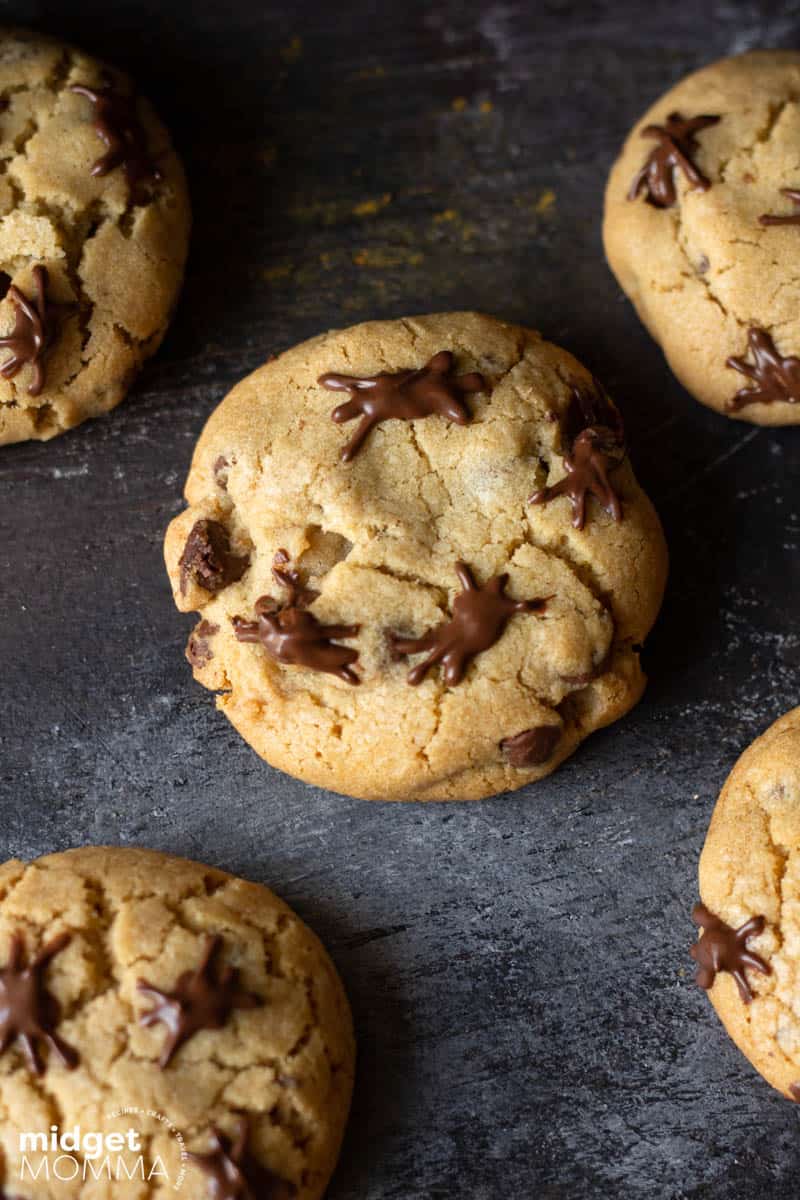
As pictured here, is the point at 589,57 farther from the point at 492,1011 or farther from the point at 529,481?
the point at 492,1011

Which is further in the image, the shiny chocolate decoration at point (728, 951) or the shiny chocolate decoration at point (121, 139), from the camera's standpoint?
the shiny chocolate decoration at point (121, 139)

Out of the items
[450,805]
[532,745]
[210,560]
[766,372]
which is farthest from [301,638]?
[766,372]

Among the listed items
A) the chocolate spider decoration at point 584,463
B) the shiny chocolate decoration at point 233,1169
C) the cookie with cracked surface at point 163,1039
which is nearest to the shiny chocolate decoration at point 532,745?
the chocolate spider decoration at point 584,463

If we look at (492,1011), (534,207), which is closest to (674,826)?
(492,1011)

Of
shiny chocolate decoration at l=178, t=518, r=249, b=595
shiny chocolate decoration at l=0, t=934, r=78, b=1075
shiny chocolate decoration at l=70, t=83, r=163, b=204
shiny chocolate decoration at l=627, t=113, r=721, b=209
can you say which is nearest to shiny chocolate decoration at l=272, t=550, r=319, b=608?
shiny chocolate decoration at l=178, t=518, r=249, b=595

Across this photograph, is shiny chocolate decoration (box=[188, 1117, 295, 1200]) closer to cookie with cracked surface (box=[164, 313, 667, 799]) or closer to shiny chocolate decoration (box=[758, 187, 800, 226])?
cookie with cracked surface (box=[164, 313, 667, 799])

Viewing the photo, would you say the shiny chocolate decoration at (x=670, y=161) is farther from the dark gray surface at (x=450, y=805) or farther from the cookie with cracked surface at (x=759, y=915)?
the cookie with cracked surface at (x=759, y=915)

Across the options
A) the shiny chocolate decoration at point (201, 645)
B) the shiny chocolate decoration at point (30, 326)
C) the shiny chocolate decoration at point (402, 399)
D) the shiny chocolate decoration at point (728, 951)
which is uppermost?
the shiny chocolate decoration at point (30, 326)
